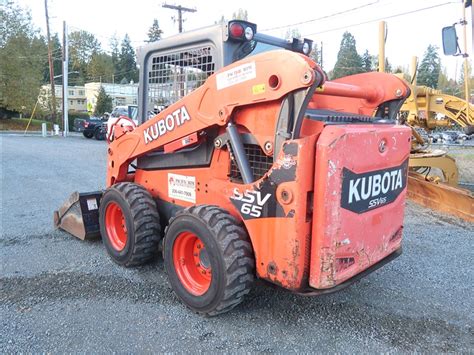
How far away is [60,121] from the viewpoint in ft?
121

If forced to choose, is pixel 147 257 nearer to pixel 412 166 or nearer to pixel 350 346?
pixel 350 346

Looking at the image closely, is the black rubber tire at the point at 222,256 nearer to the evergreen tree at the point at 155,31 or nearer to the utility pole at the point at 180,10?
the utility pole at the point at 180,10

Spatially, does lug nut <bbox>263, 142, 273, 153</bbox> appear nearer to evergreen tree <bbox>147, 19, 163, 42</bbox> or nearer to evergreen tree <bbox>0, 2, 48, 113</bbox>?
evergreen tree <bbox>0, 2, 48, 113</bbox>

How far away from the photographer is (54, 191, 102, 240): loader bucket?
16.0 feet

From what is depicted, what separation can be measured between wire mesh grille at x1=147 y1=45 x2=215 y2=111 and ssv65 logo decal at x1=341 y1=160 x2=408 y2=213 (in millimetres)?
1636

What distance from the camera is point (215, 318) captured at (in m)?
3.21

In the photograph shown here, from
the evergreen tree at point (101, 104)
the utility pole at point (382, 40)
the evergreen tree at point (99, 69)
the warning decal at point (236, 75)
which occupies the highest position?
the evergreen tree at point (99, 69)

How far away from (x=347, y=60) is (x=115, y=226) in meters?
60.3

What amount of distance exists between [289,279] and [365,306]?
108 cm

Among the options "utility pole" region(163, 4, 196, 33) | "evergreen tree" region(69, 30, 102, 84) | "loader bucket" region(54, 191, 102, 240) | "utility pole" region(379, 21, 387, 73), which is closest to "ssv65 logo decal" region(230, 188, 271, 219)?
"loader bucket" region(54, 191, 102, 240)

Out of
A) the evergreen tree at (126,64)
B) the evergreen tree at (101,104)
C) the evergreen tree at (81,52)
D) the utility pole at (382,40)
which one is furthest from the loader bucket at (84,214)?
the evergreen tree at (126,64)

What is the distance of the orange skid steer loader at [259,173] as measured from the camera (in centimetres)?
269

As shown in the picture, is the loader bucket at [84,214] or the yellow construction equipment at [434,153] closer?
the loader bucket at [84,214]

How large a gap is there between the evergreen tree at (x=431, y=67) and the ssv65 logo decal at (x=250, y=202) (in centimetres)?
5022
